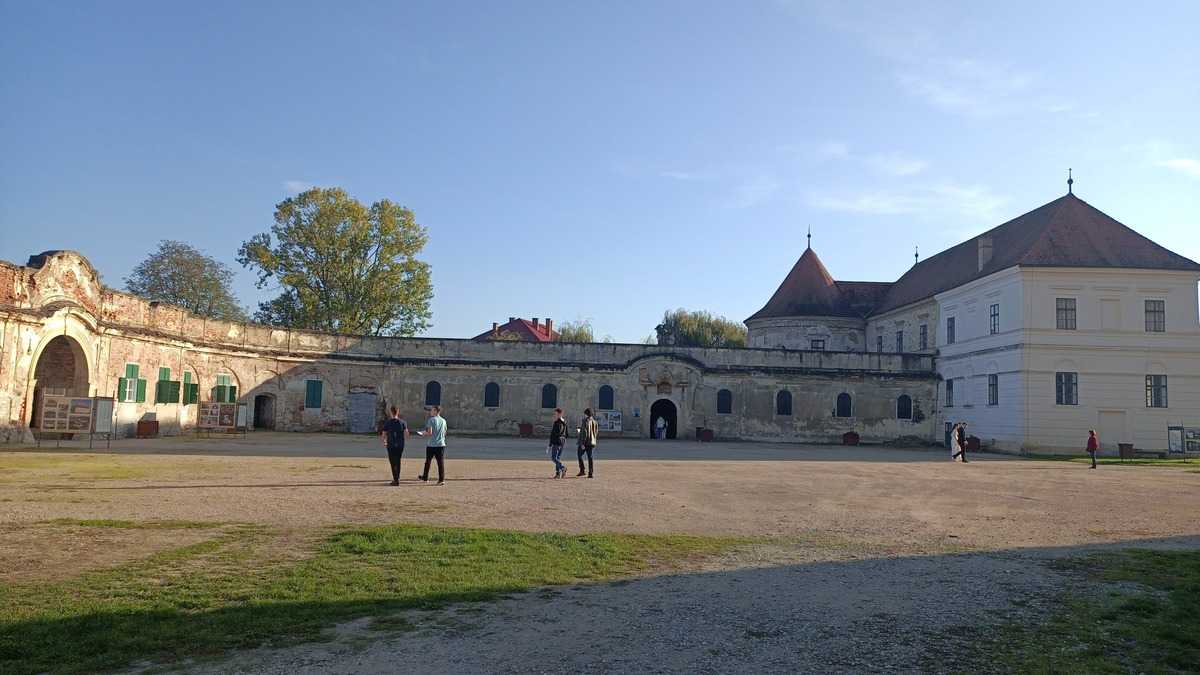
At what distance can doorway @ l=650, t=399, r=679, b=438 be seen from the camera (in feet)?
132

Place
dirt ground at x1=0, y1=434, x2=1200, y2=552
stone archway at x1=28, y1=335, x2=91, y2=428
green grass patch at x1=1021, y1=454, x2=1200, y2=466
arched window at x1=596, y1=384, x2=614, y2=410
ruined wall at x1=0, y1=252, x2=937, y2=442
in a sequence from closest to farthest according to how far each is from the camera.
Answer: dirt ground at x1=0, y1=434, x2=1200, y2=552
stone archway at x1=28, y1=335, x2=91, y2=428
green grass patch at x1=1021, y1=454, x2=1200, y2=466
ruined wall at x1=0, y1=252, x2=937, y2=442
arched window at x1=596, y1=384, x2=614, y2=410

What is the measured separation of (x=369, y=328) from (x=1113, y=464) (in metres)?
38.3

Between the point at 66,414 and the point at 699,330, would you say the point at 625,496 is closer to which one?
the point at 66,414

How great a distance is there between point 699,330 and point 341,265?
3272 centimetres

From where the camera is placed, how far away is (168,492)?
13.0m

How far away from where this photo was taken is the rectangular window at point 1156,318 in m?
33.5

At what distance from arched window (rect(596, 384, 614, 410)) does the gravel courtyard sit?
53.7ft

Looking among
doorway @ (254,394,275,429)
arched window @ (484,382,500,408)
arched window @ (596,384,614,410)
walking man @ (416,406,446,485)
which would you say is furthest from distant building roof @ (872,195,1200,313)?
doorway @ (254,394,275,429)

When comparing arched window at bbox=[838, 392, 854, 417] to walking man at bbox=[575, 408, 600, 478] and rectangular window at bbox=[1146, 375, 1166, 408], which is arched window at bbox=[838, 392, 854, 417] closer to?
rectangular window at bbox=[1146, 375, 1166, 408]

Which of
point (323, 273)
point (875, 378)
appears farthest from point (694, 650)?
point (323, 273)

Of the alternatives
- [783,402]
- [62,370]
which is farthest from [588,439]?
[783,402]

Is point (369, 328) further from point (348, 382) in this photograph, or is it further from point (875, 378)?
point (875, 378)

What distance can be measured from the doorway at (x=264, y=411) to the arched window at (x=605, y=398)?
50.6 feet

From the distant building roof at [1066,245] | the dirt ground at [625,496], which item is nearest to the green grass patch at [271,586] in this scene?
the dirt ground at [625,496]
